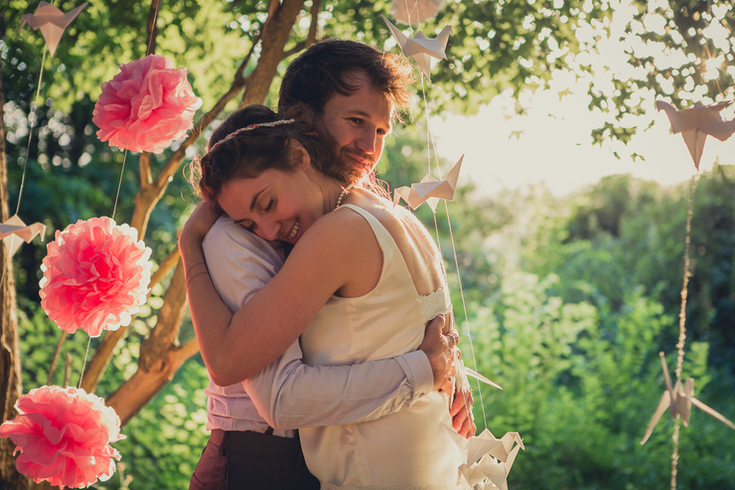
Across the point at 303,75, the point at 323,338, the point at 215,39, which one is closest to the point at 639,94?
the point at 303,75

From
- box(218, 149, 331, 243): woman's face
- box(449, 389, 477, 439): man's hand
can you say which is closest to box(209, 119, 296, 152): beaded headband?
box(218, 149, 331, 243): woman's face

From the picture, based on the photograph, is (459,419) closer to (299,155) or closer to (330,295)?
(330,295)

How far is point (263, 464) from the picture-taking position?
1.32 meters

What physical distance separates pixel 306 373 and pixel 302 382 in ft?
0.08

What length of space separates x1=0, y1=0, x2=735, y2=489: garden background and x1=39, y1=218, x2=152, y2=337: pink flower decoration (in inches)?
12.5

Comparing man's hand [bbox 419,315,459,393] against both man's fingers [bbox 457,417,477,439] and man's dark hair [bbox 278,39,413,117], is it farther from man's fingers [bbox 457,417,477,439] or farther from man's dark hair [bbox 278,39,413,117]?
man's dark hair [bbox 278,39,413,117]

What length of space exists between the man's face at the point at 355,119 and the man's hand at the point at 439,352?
54 cm

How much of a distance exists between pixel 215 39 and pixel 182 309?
68.4 inches

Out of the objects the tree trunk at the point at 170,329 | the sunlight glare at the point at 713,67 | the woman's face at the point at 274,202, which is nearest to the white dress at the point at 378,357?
the woman's face at the point at 274,202

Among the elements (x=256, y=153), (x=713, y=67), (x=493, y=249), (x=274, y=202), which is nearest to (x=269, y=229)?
(x=274, y=202)

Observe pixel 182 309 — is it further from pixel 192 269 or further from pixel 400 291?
pixel 400 291

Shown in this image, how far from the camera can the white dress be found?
49.6 inches

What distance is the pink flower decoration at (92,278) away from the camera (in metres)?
1.39

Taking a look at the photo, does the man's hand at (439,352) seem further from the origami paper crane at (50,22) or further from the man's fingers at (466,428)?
the origami paper crane at (50,22)
